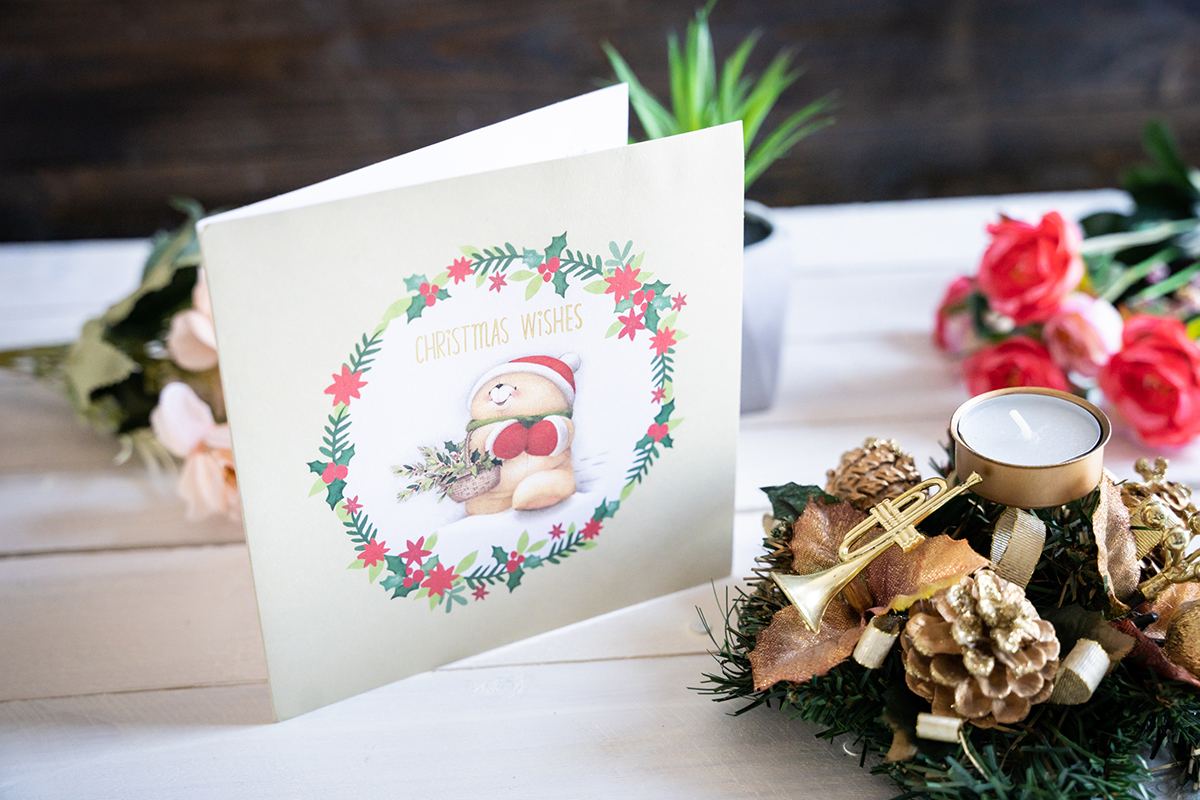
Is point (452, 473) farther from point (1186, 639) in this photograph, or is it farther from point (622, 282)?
point (1186, 639)

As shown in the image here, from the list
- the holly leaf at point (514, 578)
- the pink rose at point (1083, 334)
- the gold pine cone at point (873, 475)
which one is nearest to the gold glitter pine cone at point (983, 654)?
the gold pine cone at point (873, 475)

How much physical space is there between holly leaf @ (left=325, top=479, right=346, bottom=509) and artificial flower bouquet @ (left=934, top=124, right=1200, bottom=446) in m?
0.44

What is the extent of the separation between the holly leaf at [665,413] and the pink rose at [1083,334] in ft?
1.00

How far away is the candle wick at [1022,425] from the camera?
1.83 feet

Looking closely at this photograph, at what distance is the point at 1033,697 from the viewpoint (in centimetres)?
49

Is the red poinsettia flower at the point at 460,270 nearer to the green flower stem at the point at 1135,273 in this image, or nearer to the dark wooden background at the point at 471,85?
the green flower stem at the point at 1135,273

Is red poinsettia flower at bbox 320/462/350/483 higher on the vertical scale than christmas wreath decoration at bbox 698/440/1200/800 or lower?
higher

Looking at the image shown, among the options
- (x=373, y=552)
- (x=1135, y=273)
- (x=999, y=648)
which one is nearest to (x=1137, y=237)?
(x=1135, y=273)

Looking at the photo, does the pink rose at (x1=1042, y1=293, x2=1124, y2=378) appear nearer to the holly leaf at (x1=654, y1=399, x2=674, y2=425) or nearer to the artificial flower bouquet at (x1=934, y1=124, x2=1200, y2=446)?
the artificial flower bouquet at (x1=934, y1=124, x2=1200, y2=446)

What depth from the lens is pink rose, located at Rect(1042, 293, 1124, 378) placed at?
0.75 m

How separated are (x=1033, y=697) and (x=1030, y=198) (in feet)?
2.47

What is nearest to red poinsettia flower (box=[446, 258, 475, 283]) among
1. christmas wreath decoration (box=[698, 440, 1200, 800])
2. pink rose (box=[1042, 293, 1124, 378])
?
christmas wreath decoration (box=[698, 440, 1200, 800])

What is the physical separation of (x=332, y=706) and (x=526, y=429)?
172 millimetres

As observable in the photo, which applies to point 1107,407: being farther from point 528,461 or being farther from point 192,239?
point 192,239
